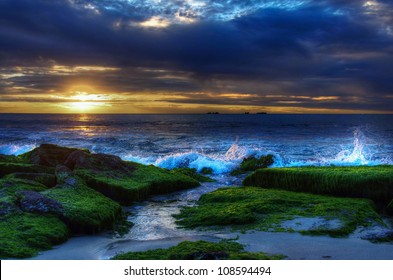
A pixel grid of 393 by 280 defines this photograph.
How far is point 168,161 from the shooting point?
1814 centimetres

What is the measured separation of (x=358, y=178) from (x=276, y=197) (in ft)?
6.64

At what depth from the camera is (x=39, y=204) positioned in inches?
277

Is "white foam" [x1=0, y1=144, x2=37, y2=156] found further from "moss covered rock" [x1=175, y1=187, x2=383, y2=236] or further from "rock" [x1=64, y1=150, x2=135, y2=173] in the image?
"moss covered rock" [x1=175, y1=187, x2=383, y2=236]

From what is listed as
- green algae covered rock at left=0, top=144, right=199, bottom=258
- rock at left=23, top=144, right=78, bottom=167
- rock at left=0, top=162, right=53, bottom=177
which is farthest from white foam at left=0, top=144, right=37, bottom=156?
rock at left=0, top=162, right=53, bottom=177

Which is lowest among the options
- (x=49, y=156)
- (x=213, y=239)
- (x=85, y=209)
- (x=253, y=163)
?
(x=253, y=163)

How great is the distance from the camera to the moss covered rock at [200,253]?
4.80 metres

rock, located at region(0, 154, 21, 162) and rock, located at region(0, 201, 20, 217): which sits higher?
rock, located at region(0, 154, 21, 162)

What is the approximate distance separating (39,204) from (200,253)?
3582 millimetres

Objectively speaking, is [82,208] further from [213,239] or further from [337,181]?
[337,181]

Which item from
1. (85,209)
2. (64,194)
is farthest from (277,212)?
(64,194)

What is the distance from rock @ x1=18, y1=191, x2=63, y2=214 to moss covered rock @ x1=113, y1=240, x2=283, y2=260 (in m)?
2.13

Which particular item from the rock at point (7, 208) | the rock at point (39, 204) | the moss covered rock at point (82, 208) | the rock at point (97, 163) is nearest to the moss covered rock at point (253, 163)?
the rock at point (97, 163)

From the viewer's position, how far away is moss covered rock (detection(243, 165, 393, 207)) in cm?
893
